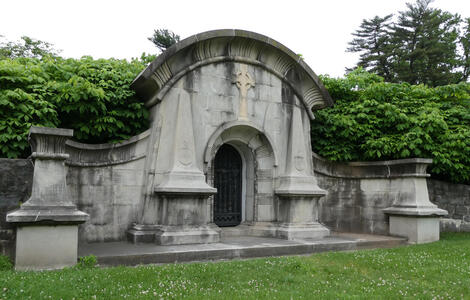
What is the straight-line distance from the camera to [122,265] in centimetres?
647

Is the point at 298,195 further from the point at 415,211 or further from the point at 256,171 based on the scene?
the point at 415,211

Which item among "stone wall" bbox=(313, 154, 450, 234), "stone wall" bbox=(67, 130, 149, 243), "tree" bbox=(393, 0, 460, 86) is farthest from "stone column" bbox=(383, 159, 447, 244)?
"tree" bbox=(393, 0, 460, 86)

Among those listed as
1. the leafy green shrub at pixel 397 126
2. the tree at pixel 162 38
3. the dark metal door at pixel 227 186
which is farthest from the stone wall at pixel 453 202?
the tree at pixel 162 38

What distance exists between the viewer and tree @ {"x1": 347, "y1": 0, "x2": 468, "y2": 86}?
3036 cm

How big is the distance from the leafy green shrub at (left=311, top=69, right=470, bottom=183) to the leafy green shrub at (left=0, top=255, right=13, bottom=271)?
8381 millimetres

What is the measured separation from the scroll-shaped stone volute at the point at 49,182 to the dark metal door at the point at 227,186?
4.28 metres

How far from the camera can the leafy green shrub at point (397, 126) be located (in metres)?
11.1

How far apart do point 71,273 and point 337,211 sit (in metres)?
7.82

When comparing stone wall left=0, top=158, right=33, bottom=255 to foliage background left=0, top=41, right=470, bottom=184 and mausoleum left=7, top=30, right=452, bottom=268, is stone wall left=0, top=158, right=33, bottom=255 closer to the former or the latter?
mausoleum left=7, top=30, right=452, bottom=268

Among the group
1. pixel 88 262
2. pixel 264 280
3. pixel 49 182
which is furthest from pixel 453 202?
pixel 49 182

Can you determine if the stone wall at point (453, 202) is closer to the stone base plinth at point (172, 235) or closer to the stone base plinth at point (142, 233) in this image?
the stone base plinth at point (172, 235)

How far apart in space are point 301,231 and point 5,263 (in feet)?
20.2

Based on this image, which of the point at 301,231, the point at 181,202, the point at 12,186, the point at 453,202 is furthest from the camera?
the point at 453,202

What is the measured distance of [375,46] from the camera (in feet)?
115
